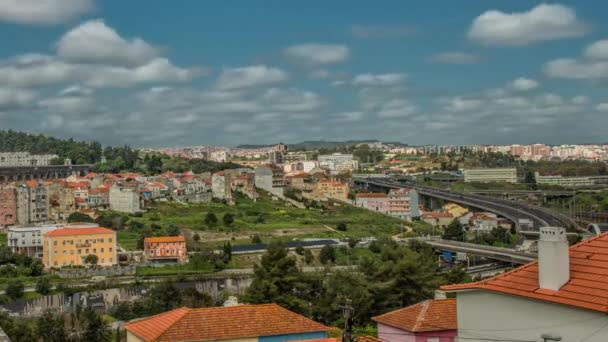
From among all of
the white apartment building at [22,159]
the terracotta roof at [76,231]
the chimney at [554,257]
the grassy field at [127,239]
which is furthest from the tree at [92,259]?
the white apartment building at [22,159]

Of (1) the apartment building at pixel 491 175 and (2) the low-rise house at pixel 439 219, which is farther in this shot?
(1) the apartment building at pixel 491 175

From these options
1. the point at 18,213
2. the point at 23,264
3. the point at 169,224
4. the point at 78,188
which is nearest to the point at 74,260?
the point at 23,264

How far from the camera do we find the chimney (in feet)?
20.6

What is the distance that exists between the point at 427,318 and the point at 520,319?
324cm

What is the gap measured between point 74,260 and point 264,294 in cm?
2526

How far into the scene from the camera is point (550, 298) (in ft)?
20.6

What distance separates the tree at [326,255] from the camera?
43094mm

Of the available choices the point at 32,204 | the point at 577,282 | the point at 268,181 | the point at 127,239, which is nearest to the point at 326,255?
the point at 127,239

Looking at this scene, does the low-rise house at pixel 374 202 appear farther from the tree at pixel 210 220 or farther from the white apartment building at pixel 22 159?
the white apartment building at pixel 22 159

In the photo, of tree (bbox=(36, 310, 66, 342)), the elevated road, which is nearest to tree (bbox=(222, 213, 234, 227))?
the elevated road

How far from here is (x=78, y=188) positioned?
2327 inches

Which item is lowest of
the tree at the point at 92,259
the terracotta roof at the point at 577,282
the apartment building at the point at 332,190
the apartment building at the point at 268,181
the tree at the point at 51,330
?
the tree at the point at 92,259

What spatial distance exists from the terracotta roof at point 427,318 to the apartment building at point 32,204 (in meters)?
46.3

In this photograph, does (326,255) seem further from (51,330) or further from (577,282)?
(577,282)
